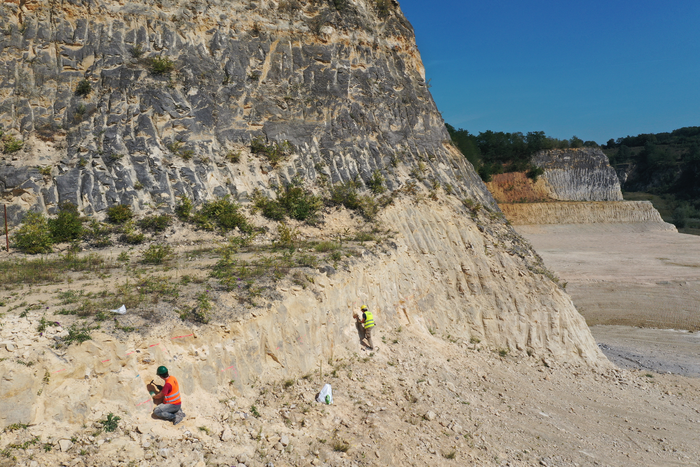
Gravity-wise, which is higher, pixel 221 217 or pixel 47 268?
pixel 221 217

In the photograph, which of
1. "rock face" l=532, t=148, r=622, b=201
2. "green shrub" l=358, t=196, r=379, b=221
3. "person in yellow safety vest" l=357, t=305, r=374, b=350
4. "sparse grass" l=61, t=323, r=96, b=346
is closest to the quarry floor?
"person in yellow safety vest" l=357, t=305, r=374, b=350

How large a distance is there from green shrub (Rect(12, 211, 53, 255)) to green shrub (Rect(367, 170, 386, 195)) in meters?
10.6

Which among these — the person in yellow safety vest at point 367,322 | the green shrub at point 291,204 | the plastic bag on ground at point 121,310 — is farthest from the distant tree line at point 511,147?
the plastic bag on ground at point 121,310

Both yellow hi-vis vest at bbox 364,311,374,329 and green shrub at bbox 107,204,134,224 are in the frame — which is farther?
green shrub at bbox 107,204,134,224

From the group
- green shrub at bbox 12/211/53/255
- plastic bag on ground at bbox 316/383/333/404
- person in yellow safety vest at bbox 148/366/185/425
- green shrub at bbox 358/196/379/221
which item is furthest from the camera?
green shrub at bbox 358/196/379/221

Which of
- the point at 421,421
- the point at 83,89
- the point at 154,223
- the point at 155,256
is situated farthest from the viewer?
the point at 83,89

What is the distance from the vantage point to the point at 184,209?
13.8 m

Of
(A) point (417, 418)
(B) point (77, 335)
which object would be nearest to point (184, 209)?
(B) point (77, 335)

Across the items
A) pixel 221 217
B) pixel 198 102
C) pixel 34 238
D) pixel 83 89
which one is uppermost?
pixel 83 89

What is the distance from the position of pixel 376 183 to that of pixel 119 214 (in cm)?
903

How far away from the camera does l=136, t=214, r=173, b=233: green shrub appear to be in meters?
13.1

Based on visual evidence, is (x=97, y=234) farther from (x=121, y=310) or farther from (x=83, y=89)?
(x=121, y=310)

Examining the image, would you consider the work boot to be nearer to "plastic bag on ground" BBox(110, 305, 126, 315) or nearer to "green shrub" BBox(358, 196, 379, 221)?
"plastic bag on ground" BBox(110, 305, 126, 315)

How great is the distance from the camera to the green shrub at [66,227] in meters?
12.1
